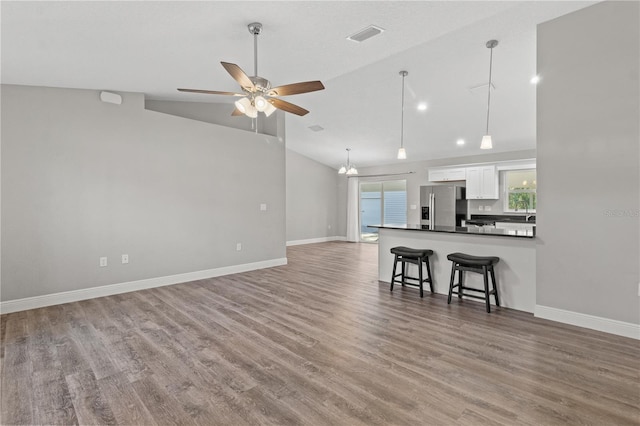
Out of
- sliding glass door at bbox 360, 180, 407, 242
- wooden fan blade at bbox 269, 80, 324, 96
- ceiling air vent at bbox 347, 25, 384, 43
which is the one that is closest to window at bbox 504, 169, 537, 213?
sliding glass door at bbox 360, 180, 407, 242

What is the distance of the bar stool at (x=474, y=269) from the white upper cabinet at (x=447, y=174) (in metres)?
4.20

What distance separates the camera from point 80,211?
13.6 ft

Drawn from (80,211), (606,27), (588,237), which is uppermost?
(606,27)

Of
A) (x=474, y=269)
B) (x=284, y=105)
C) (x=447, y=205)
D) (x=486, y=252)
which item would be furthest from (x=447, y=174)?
(x=284, y=105)

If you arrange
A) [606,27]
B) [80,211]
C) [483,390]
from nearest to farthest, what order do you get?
[483,390] → [606,27] → [80,211]

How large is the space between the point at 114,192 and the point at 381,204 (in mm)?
7438

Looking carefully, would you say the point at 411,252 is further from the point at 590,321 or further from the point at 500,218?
the point at 500,218

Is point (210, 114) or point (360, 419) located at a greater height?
point (210, 114)

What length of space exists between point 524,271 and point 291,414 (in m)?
3.10

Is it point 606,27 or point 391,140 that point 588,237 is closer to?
point 606,27

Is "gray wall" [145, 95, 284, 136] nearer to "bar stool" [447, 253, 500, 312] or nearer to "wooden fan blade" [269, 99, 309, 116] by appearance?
"wooden fan blade" [269, 99, 309, 116]

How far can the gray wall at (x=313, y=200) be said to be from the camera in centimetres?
948

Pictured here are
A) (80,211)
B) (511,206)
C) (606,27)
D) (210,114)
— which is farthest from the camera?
(511,206)

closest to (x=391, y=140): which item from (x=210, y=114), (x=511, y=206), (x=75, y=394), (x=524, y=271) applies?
(x=511, y=206)
